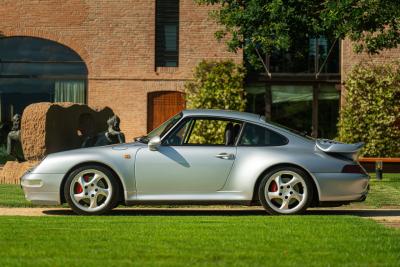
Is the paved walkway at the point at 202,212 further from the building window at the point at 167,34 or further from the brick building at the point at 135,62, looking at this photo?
the building window at the point at 167,34

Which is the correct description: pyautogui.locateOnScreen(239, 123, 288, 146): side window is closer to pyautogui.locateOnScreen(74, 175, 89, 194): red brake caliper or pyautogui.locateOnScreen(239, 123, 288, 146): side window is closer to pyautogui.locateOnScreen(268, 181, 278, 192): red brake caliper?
pyautogui.locateOnScreen(268, 181, 278, 192): red brake caliper

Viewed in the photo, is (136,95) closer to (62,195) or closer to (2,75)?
(2,75)

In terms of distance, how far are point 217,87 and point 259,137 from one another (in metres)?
16.9

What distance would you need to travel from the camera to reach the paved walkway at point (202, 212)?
11438 mm

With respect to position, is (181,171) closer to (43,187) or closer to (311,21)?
(43,187)

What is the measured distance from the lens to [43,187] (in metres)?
11.0

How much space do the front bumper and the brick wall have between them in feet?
57.6

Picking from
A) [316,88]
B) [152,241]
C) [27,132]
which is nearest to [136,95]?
[316,88]

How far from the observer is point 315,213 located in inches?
462

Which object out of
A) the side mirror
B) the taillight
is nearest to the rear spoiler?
the taillight

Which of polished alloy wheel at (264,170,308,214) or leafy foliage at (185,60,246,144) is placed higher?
leafy foliage at (185,60,246,144)

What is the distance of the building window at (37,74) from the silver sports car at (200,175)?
18.2 m

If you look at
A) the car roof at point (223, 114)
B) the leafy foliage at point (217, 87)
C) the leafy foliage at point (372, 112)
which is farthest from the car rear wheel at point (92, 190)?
the leafy foliage at point (372, 112)

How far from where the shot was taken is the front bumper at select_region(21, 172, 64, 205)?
11008 millimetres
